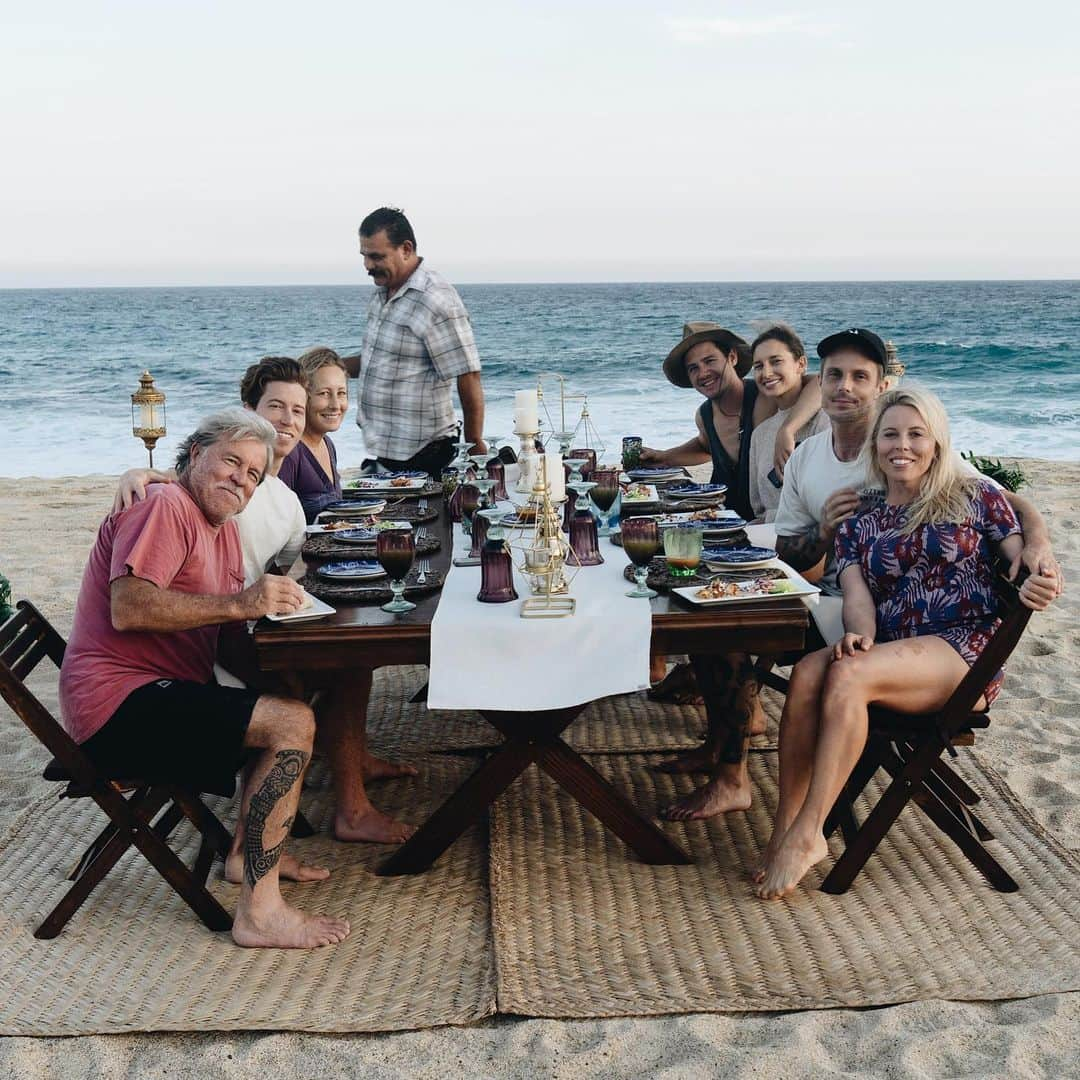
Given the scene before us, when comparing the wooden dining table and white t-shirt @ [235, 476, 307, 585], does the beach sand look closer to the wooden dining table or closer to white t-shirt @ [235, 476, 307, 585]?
the wooden dining table

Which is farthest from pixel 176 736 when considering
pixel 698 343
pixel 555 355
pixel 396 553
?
pixel 555 355

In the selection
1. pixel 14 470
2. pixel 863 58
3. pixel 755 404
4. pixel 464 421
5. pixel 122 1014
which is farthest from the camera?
pixel 863 58

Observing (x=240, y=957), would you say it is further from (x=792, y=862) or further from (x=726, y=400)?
(x=726, y=400)

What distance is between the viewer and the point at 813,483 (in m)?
3.45

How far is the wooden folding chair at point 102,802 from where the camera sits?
2.45m

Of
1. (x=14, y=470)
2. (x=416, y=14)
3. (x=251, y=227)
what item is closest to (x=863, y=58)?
(x=416, y=14)

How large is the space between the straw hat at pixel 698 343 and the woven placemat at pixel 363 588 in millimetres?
1853

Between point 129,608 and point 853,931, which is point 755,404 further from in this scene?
point 129,608

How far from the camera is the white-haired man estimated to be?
8.05ft

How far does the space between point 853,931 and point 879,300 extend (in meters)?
40.1

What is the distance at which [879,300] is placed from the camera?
40094 millimetres

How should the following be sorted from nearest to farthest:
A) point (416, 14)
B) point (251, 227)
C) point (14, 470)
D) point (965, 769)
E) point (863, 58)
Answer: point (965, 769)
point (416, 14)
point (14, 470)
point (863, 58)
point (251, 227)

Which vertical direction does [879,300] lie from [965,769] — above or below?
below

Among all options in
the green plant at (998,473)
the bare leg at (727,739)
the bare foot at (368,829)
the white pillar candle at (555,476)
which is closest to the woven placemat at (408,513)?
the white pillar candle at (555,476)
